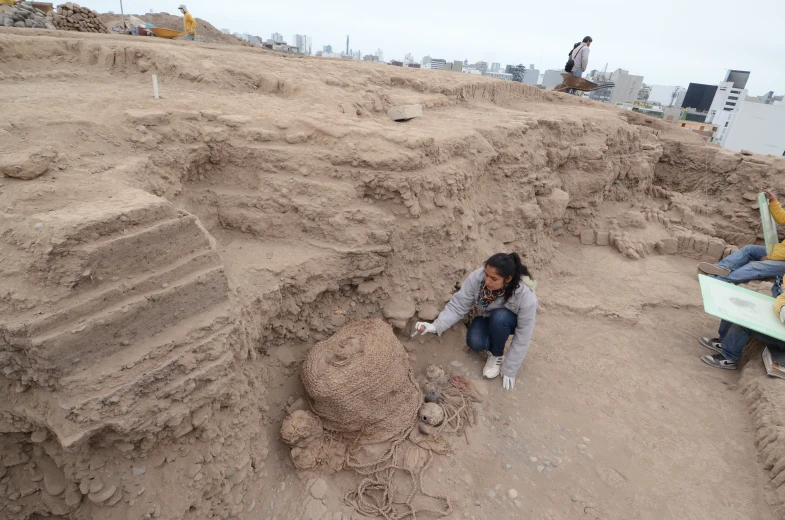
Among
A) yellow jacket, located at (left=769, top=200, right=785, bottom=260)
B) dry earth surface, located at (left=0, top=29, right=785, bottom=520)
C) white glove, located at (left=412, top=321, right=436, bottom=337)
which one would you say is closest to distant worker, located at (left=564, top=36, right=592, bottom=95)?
dry earth surface, located at (left=0, top=29, right=785, bottom=520)

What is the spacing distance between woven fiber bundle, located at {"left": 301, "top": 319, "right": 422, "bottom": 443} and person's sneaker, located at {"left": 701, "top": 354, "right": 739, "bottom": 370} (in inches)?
122

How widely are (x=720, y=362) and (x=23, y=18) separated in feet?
44.2

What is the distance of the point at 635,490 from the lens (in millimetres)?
2775

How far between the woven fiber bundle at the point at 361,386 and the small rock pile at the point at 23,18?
1015 cm

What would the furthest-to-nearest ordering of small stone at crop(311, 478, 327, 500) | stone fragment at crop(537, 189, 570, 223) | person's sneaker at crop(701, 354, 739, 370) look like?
stone fragment at crop(537, 189, 570, 223) < person's sneaker at crop(701, 354, 739, 370) < small stone at crop(311, 478, 327, 500)

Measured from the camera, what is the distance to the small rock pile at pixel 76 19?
9875 mm

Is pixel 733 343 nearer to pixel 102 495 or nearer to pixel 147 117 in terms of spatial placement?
pixel 102 495

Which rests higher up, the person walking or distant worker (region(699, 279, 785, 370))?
the person walking

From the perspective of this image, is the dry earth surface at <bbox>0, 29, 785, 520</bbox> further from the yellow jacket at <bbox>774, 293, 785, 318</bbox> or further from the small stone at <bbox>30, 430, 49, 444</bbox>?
the yellow jacket at <bbox>774, 293, 785, 318</bbox>

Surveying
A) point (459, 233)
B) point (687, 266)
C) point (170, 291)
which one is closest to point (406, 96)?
point (459, 233)

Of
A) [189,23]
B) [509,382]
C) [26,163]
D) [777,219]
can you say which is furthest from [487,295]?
[189,23]

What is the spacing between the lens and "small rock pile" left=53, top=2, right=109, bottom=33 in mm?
9875

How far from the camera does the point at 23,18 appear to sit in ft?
28.1

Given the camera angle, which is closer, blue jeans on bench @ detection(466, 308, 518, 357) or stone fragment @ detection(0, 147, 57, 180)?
stone fragment @ detection(0, 147, 57, 180)
